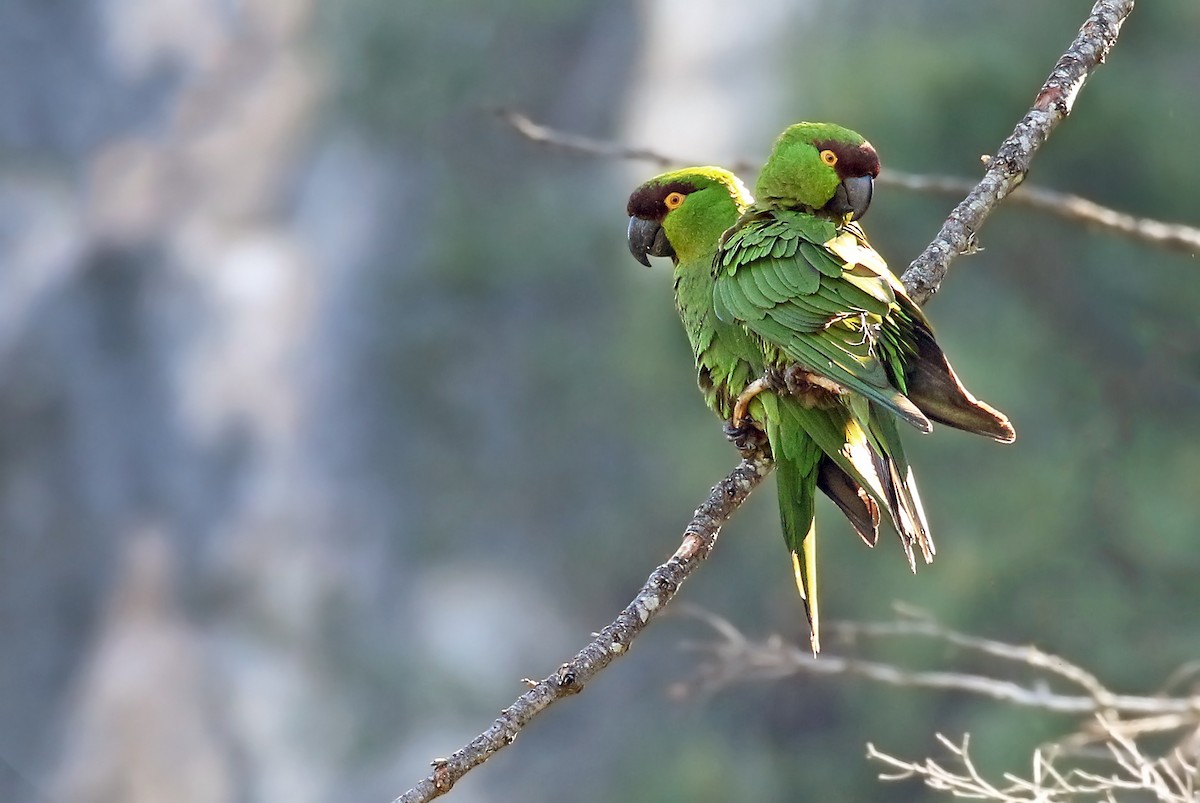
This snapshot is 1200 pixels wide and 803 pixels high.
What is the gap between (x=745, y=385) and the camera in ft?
6.05

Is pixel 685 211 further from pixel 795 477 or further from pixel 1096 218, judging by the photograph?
pixel 1096 218

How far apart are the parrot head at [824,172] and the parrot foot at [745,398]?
12.4 inches

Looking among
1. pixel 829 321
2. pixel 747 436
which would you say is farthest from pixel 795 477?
pixel 829 321

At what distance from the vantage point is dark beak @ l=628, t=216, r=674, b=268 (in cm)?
226

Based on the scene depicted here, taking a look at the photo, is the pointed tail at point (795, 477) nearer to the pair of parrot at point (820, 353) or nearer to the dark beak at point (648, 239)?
the pair of parrot at point (820, 353)

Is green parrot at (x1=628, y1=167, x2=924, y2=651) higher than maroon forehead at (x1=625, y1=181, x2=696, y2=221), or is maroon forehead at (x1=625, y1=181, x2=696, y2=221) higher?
maroon forehead at (x1=625, y1=181, x2=696, y2=221)

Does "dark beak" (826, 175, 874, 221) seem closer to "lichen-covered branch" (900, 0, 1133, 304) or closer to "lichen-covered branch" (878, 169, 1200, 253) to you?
"lichen-covered branch" (900, 0, 1133, 304)

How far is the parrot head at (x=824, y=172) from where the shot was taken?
185 centimetres

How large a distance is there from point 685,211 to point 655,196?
0.07 meters

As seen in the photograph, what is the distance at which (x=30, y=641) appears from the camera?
6.92m

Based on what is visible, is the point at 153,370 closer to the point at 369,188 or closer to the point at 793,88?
the point at 369,188

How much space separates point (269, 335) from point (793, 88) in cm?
360

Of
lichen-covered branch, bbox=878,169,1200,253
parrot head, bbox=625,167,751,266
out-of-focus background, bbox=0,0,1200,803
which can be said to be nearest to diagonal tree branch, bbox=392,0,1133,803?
parrot head, bbox=625,167,751,266

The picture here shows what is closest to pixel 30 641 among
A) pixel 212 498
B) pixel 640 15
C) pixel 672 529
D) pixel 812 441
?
pixel 212 498
